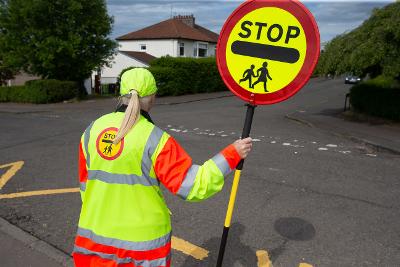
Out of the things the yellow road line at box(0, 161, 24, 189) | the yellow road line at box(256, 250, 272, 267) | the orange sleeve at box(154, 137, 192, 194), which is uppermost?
the orange sleeve at box(154, 137, 192, 194)

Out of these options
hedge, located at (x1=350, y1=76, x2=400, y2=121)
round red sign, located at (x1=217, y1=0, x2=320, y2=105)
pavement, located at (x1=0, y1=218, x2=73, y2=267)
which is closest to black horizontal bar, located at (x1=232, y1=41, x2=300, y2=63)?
round red sign, located at (x1=217, y1=0, x2=320, y2=105)

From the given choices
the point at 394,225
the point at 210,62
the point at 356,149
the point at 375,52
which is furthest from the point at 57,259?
the point at 210,62

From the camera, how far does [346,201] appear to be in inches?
229

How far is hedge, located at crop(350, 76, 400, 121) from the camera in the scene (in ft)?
46.0

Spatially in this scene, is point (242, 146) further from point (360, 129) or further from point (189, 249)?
point (360, 129)

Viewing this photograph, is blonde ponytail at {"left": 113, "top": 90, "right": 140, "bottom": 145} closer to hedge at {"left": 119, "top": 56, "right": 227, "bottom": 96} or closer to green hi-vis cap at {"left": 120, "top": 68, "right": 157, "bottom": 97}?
green hi-vis cap at {"left": 120, "top": 68, "right": 157, "bottom": 97}

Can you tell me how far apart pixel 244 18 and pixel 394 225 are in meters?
3.86

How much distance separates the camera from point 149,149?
2152mm

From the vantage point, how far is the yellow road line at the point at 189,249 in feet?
13.4

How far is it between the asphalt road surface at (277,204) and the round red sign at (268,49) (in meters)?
2.20

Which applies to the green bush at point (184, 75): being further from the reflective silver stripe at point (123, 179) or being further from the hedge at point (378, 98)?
the reflective silver stripe at point (123, 179)

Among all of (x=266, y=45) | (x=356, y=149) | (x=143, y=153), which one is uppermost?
(x=266, y=45)

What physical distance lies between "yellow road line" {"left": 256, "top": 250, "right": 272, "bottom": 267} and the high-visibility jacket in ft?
6.00

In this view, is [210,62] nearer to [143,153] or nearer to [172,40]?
[172,40]
